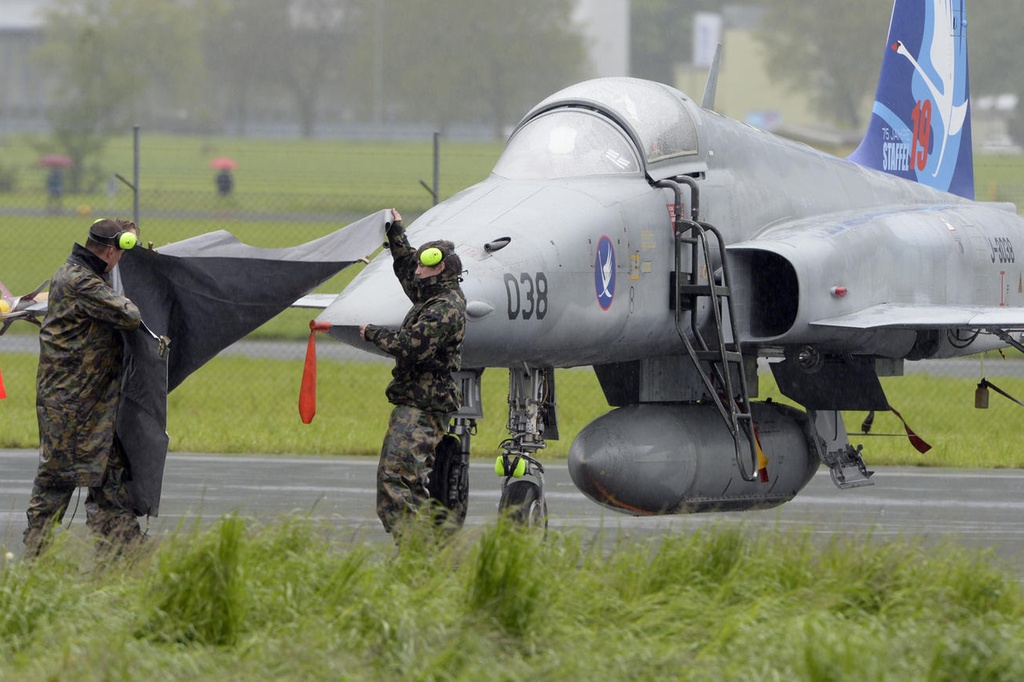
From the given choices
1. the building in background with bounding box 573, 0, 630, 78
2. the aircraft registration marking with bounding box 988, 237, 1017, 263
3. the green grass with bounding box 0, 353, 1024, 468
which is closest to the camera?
the aircraft registration marking with bounding box 988, 237, 1017, 263

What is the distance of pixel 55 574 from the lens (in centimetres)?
719

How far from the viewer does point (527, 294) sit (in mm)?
8750

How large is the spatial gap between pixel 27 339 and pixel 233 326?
Result: 1733 centimetres

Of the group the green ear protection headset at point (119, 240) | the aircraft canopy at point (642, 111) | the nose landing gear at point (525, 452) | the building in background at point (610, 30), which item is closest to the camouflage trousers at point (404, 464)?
the nose landing gear at point (525, 452)

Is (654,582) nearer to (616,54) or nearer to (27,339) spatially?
(27,339)

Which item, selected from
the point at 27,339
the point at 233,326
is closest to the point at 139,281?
the point at 233,326

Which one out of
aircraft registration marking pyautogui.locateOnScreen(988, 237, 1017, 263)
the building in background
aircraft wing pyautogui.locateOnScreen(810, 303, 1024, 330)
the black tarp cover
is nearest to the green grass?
aircraft registration marking pyautogui.locateOnScreen(988, 237, 1017, 263)

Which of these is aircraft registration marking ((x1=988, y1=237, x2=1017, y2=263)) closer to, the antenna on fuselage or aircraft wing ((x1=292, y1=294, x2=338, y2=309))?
the antenna on fuselage

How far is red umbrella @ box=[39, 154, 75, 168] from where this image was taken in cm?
5052

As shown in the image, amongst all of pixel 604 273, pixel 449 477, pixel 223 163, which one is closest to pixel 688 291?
pixel 604 273

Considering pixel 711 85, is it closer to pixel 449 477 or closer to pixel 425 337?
pixel 449 477

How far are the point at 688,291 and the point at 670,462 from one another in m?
1.13

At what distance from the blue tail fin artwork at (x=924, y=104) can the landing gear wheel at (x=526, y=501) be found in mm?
5587

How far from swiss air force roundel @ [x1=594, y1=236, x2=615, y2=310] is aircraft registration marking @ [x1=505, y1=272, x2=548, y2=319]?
0.53m
